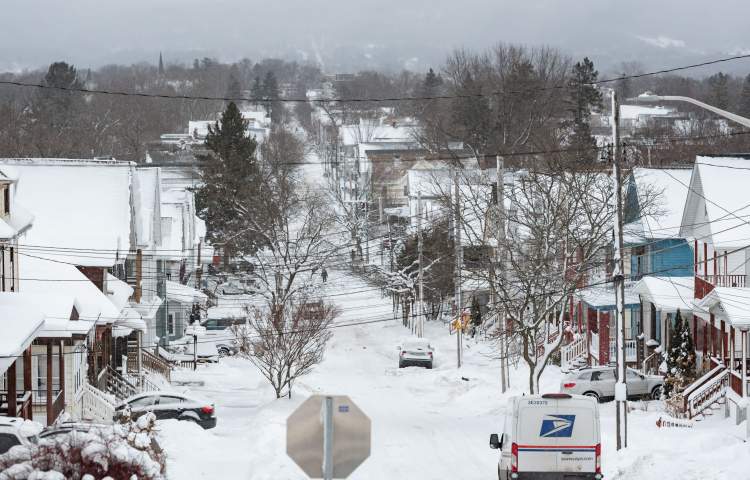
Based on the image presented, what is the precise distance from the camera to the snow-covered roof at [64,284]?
36500 mm

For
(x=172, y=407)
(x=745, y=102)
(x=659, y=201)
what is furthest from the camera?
(x=745, y=102)

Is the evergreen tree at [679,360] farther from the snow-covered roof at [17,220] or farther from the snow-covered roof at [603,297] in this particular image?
the snow-covered roof at [17,220]

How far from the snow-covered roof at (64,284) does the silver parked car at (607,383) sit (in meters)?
14.9

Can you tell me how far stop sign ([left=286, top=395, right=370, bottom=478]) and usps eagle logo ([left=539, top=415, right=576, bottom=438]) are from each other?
37.0 feet

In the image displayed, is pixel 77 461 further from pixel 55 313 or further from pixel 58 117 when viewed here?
pixel 58 117

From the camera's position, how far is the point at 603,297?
4778 cm

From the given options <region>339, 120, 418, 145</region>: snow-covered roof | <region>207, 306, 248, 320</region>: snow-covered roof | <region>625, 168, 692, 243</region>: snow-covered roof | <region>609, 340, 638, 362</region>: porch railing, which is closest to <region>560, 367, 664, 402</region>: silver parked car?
<region>625, 168, 692, 243</region>: snow-covered roof

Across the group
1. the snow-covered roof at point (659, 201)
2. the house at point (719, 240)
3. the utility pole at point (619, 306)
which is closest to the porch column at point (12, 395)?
the utility pole at point (619, 306)

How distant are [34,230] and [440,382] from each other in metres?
17.5

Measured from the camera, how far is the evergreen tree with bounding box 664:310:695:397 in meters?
35.4

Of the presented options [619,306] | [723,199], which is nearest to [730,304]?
[619,306]

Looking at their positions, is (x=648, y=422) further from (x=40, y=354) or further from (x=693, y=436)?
(x=40, y=354)

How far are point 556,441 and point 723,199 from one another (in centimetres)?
1682

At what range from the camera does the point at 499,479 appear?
2416 cm
